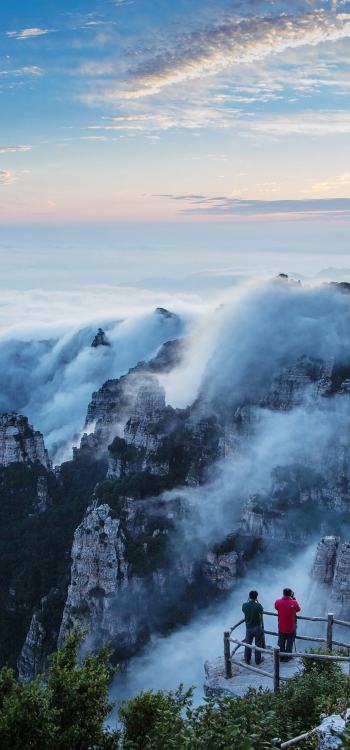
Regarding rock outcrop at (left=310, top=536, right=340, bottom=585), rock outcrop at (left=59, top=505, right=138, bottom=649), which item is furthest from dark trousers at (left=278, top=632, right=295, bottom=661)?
rock outcrop at (left=59, top=505, right=138, bottom=649)

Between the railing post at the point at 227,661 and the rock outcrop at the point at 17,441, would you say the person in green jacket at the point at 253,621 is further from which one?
the rock outcrop at the point at 17,441

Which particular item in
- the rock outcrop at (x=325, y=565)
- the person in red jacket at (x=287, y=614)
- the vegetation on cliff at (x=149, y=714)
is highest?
the rock outcrop at (x=325, y=565)

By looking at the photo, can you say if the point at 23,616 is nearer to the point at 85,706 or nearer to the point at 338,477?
the point at 338,477

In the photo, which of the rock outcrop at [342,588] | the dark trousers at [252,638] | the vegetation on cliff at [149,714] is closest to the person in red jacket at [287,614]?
the dark trousers at [252,638]

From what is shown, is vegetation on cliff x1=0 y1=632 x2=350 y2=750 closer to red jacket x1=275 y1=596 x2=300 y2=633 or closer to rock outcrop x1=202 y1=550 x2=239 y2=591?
red jacket x1=275 y1=596 x2=300 y2=633

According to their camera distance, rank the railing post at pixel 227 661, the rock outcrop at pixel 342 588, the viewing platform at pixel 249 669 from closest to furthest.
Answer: the viewing platform at pixel 249 669, the railing post at pixel 227 661, the rock outcrop at pixel 342 588

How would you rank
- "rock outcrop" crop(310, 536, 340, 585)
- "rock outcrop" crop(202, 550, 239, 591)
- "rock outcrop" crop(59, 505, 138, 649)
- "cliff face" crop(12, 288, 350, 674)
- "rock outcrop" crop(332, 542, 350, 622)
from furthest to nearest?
"cliff face" crop(12, 288, 350, 674), "rock outcrop" crop(202, 550, 239, 591), "rock outcrop" crop(59, 505, 138, 649), "rock outcrop" crop(310, 536, 340, 585), "rock outcrop" crop(332, 542, 350, 622)

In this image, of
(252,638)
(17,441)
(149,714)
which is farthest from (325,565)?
(17,441)
